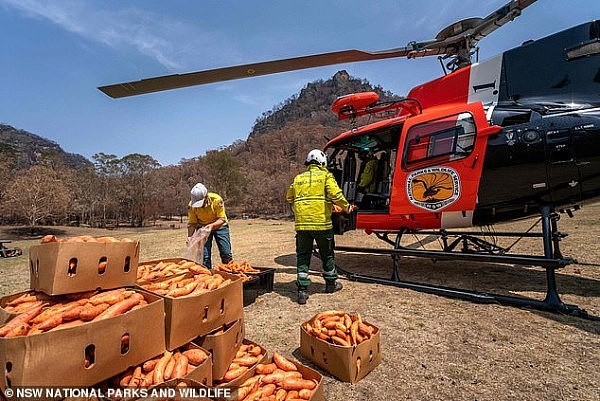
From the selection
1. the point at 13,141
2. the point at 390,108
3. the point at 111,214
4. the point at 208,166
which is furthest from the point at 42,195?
the point at 13,141

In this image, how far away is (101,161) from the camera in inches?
1430

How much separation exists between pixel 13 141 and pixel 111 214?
444ft

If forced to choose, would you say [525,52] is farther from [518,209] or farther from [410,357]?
[410,357]

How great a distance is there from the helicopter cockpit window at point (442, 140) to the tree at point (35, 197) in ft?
104

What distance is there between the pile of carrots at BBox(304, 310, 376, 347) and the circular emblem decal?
2.72 m

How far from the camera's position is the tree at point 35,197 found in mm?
25984

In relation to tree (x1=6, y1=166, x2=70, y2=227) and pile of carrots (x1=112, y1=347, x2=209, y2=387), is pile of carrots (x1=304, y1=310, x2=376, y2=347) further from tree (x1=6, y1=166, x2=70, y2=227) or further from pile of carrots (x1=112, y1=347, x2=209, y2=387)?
tree (x1=6, y1=166, x2=70, y2=227)

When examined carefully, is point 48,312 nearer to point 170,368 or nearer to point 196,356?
point 170,368

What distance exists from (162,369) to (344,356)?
1.41 metres

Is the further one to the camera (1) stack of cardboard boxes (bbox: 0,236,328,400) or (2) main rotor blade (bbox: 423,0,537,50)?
(2) main rotor blade (bbox: 423,0,537,50)

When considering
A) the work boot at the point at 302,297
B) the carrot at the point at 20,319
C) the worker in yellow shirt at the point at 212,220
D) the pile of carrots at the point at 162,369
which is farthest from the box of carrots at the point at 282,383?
the worker in yellow shirt at the point at 212,220

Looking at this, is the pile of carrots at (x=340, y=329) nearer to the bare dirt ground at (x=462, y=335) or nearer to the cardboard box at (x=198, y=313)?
the bare dirt ground at (x=462, y=335)

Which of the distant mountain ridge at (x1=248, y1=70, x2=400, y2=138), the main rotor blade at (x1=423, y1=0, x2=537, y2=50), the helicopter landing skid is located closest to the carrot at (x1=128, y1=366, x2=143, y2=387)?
the helicopter landing skid

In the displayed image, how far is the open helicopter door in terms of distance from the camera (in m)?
4.71
